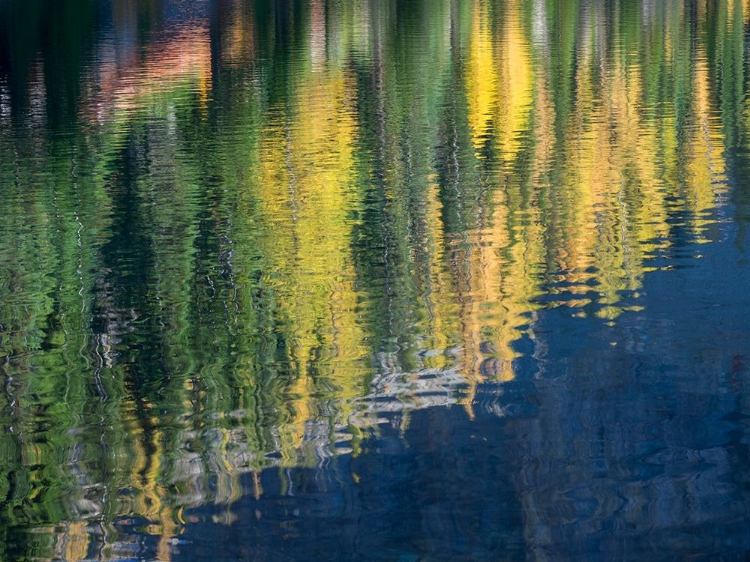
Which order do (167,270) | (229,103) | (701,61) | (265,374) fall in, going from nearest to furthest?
(265,374)
(167,270)
(229,103)
(701,61)

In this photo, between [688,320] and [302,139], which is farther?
[302,139]

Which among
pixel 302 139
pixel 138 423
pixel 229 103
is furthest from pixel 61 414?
pixel 229 103

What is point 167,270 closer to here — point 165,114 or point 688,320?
point 688,320

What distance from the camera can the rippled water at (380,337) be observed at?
19.1ft

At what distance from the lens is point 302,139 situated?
1728cm

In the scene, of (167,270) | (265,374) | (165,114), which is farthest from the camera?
(165,114)

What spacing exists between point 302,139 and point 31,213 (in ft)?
18.0

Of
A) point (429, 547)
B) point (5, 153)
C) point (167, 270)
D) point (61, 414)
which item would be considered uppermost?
point (5, 153)

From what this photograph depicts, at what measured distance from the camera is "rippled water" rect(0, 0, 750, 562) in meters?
5.82

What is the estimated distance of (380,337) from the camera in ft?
27.3

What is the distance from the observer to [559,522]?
5.69 m

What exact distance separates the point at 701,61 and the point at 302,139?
1463 centimetres

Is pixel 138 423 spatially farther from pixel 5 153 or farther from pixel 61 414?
pixel 5 153

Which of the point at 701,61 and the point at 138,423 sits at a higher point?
the point at 701,61
